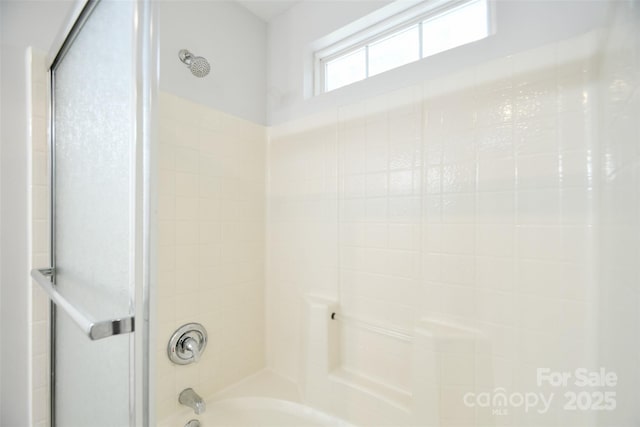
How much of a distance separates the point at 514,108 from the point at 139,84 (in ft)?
3.54

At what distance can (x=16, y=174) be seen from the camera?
3.09 feet

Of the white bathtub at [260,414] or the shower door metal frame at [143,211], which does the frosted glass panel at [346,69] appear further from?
the white bathtub at [260,414]

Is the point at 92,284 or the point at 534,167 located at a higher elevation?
the point at 534,167

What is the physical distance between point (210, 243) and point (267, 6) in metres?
1.32

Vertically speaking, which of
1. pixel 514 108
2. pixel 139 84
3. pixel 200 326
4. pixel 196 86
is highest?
pixel 196 86

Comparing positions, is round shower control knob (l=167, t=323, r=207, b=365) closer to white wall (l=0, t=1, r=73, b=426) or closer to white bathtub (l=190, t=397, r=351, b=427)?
white bathtub (l=190, t=397, r=351, b=427)

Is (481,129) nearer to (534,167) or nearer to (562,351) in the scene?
(534,167)

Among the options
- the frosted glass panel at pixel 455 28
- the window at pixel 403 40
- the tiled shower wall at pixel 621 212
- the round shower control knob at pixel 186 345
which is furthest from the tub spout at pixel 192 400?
the frosted glass panel at pixel 455 28

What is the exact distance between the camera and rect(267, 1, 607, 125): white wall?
89 cm

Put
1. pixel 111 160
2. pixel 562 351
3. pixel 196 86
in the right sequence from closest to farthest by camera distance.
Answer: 1. pixel 111 160
2. pixel 562 351
3. pixel 196 86

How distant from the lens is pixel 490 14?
41.4 inches

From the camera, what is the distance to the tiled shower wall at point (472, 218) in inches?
34.1

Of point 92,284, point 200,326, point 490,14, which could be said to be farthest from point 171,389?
point 490,14

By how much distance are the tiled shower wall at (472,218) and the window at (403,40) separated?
0.78ft
